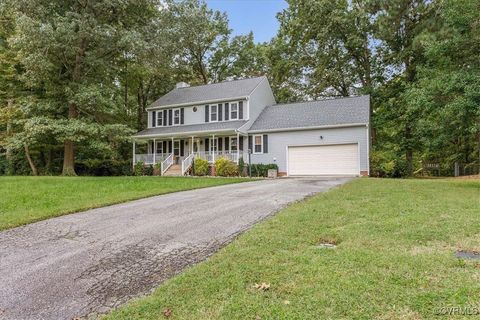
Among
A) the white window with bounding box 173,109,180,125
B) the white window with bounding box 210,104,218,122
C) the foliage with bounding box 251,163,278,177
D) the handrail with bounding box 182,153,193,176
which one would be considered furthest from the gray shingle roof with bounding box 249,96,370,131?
the white window with bounding box 173,109,180,125

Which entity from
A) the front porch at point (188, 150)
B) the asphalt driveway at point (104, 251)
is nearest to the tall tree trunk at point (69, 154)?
the front porch at point (188, 150)

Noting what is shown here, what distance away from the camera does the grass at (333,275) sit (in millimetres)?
2852

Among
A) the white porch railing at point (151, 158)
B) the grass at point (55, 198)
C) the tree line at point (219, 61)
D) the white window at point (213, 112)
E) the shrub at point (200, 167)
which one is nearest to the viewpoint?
the grass at point (55, 198)

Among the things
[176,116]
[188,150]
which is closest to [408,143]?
[188,150]

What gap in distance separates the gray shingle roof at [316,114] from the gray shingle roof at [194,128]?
1.37 meters

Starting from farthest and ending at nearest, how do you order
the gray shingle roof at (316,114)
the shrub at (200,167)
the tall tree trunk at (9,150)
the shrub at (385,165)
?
the shrub at (200,167)
the tall tree trunk at (9,150)
the gray shingle roof at (316,114)
the shrub at (385,165)

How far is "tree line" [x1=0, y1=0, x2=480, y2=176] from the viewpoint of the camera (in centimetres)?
1209

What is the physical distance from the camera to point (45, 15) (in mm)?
18172

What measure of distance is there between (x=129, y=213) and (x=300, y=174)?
46.2 ft

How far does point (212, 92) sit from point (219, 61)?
8.95 meters

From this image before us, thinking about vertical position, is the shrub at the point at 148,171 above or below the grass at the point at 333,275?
above

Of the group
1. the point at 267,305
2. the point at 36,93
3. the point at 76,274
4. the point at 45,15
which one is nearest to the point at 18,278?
the point at 76,274

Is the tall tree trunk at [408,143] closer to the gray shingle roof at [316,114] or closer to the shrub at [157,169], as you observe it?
the gray shingle roof at [316,114]

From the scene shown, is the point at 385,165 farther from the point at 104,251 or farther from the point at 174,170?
the point at 104,251
